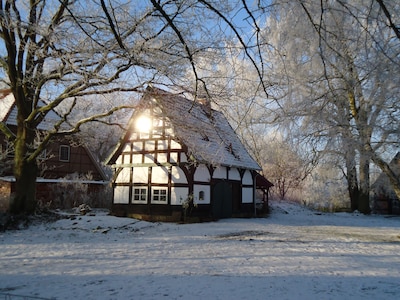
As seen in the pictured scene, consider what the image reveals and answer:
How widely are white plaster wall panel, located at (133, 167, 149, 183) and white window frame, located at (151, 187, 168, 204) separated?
0.74 m

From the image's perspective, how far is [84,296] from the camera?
508cm

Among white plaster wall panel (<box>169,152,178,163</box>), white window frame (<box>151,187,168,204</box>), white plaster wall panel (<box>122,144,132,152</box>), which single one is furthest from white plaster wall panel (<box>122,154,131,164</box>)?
white plaster wall panel (<box>169,152,178,163</box>)

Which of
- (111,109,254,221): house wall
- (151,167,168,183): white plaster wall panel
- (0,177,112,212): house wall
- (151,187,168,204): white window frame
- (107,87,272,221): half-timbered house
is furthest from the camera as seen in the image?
(0,177,112,212): house wall

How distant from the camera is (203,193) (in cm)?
1750

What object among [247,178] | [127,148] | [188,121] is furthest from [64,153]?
[188,121]

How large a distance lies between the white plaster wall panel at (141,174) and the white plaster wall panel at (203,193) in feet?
8.92

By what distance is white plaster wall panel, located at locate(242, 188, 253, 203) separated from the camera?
20.6 meters

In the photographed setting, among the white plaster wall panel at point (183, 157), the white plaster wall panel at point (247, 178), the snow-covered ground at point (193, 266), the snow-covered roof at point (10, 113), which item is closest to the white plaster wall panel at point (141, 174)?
the white plaster wall panel at point (183, 157)

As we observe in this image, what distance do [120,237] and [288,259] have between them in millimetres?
5961

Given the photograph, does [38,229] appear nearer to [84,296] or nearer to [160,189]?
[160,189]

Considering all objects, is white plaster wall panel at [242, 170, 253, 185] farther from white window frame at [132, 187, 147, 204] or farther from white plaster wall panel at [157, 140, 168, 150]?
white window frame at [132, 187, 147, 204]

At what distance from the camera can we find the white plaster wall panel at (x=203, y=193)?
17.0 meters

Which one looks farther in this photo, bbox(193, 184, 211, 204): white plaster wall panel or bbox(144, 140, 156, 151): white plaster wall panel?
bbox(144, 140, 156, 151): white plaster wall panel

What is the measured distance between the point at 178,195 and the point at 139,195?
2.45 meters
